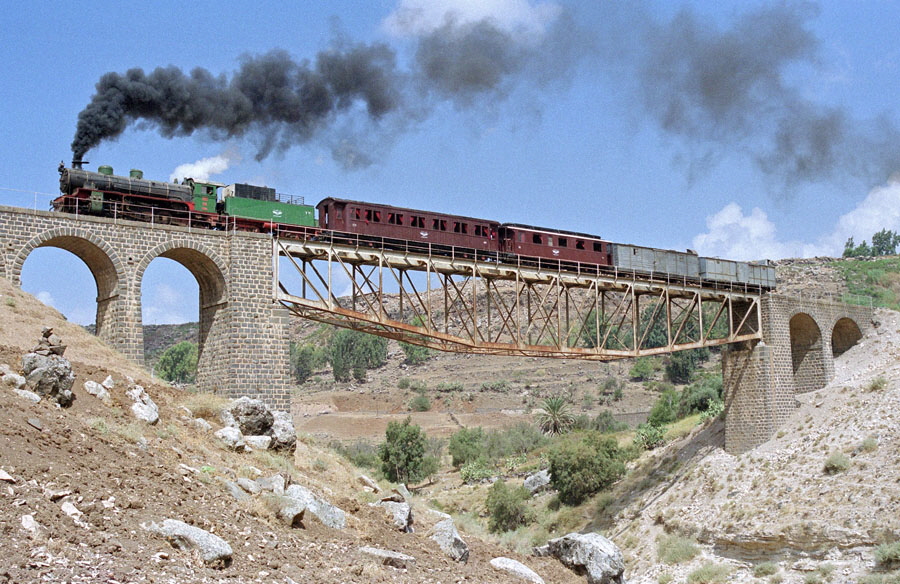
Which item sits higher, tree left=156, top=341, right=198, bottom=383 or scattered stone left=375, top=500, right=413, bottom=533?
tree left=156, top=341, right=198, bottom=383

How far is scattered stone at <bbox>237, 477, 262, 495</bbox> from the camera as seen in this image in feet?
59.7

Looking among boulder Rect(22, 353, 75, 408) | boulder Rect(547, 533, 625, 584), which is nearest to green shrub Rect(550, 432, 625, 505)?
boulder Rect(547, 533, 625, 584)

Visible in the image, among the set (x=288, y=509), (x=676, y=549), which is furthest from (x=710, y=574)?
(x=288, y=509)

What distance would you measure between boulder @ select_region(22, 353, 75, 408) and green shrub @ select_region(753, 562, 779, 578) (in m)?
29.2

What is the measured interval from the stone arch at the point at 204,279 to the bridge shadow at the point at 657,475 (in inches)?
976

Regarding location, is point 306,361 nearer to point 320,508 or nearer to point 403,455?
point 403,455

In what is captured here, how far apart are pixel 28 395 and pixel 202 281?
14531 millimetres

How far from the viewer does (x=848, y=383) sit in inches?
1852

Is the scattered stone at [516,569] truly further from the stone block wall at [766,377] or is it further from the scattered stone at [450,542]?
the stone block wall at [766,377]

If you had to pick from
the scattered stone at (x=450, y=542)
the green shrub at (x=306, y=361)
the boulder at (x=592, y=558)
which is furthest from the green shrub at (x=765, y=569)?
the green shrub at (x=306, y=361)

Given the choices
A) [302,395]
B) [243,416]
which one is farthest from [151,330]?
[243,416]

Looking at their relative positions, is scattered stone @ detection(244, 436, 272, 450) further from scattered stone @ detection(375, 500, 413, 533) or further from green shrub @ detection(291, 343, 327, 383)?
green shrub @ detection(291, 343, 327, 383)

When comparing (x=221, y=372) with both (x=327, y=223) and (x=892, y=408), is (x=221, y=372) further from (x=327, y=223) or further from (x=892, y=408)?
(x=892, y=408)

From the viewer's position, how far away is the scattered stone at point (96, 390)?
20203 millimetres
